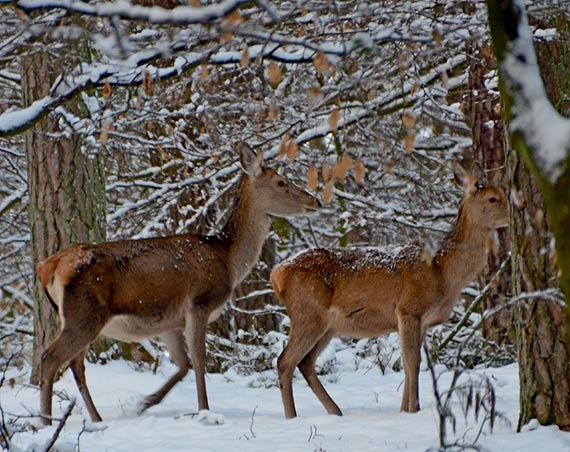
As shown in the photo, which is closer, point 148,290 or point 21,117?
point 21,117

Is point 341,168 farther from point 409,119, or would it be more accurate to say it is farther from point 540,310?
point 540,310

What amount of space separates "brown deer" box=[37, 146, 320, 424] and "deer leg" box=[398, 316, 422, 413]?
1.63 metres

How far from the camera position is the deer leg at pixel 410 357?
7918mm

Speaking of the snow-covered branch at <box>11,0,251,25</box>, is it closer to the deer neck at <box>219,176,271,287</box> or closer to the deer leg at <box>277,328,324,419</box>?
the deer leg at <box>277,328,324,419</box>

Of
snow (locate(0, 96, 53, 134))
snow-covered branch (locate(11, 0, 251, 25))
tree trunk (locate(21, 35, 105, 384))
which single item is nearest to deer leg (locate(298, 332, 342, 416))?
tree trunk (locate(21, 35, 105, 384))

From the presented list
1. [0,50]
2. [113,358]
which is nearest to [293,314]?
[113,358]

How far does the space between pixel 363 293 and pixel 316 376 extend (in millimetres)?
784

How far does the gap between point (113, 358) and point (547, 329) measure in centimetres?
556

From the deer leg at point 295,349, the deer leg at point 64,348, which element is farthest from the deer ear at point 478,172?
the deer leg at point 64,348

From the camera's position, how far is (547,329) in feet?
19.6

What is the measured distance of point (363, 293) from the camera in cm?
848

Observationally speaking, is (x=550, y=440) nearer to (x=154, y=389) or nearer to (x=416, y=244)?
(x=416, y=244)

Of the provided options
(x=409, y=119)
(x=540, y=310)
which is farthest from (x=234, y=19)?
(x=540, y=310)

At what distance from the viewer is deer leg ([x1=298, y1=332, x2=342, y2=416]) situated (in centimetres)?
810
